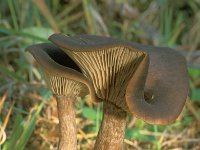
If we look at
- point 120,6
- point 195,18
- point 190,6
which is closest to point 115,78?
point 120,6

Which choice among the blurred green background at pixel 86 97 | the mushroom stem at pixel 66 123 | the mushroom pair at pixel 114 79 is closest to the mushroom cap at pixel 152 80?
the mushroom pair at pixel 114 79

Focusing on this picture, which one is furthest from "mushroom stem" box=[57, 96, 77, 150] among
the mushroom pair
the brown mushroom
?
the brown mushroom

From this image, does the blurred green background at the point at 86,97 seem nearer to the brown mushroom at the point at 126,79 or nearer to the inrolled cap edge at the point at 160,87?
the brown mushroom at the point at 126,79

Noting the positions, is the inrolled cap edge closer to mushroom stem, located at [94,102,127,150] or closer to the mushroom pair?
the mushroom pair

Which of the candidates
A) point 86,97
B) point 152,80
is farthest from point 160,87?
point 86,97

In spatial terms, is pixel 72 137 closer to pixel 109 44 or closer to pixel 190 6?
pixel 109 44
